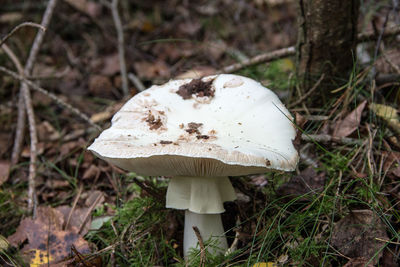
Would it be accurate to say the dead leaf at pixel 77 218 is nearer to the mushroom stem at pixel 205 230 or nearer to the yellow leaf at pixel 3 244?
the yellow leaf at pixel 3 244

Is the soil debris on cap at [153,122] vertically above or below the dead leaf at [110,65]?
above

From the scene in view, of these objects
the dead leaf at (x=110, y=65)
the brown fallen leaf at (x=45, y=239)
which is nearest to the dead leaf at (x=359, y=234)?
the brown fallen leaf at (x=45, y=239)

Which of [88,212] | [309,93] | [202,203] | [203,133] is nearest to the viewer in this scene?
[203,133]

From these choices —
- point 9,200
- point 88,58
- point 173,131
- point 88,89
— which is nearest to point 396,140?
point 173,131

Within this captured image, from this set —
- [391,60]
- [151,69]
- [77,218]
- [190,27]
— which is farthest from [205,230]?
[190,27]

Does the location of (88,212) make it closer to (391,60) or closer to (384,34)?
(384,34)

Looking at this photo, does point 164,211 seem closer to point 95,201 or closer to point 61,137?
point 95,201
